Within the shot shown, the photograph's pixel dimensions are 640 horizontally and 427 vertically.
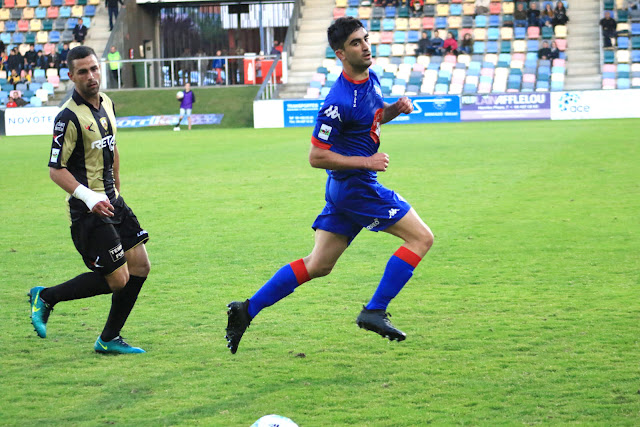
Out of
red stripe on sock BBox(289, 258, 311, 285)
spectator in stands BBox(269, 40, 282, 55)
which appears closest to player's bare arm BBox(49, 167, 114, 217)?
red stripe on sock BBox(289, 258, 311, 285)

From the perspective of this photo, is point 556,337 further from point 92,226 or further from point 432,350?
point 92,226

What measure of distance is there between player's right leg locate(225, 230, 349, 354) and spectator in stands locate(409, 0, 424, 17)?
34361 mm

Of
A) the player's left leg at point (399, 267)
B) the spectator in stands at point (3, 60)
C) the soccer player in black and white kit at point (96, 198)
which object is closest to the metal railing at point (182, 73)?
the spectator in stands at point (3, 60)

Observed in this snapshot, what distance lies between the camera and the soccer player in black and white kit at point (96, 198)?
5.16 metres

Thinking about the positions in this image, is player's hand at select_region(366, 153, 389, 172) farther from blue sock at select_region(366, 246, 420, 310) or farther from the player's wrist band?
the player's wrist band

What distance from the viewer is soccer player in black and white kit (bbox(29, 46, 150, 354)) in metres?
5.16

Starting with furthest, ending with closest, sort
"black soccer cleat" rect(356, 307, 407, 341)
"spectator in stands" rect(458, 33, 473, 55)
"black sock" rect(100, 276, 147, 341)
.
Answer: "spectator in stands" rect(458, 33, 473, 55) → "black sock" rect(100, 276, 147, 341) → "black soccer cleat" rect(356, 307, 407, 341)

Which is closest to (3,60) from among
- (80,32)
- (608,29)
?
(80,32)

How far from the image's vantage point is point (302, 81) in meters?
35.8

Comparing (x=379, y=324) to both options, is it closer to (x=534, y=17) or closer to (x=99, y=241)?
(x=99, y=241)

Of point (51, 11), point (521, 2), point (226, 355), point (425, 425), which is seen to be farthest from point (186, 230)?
point (51, 11)

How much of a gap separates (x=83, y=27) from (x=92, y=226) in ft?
119

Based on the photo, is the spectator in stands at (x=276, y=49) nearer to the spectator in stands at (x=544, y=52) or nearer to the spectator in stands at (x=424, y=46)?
the spectator in stands at (x=424, y=46)

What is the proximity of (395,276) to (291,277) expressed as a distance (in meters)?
0.63
